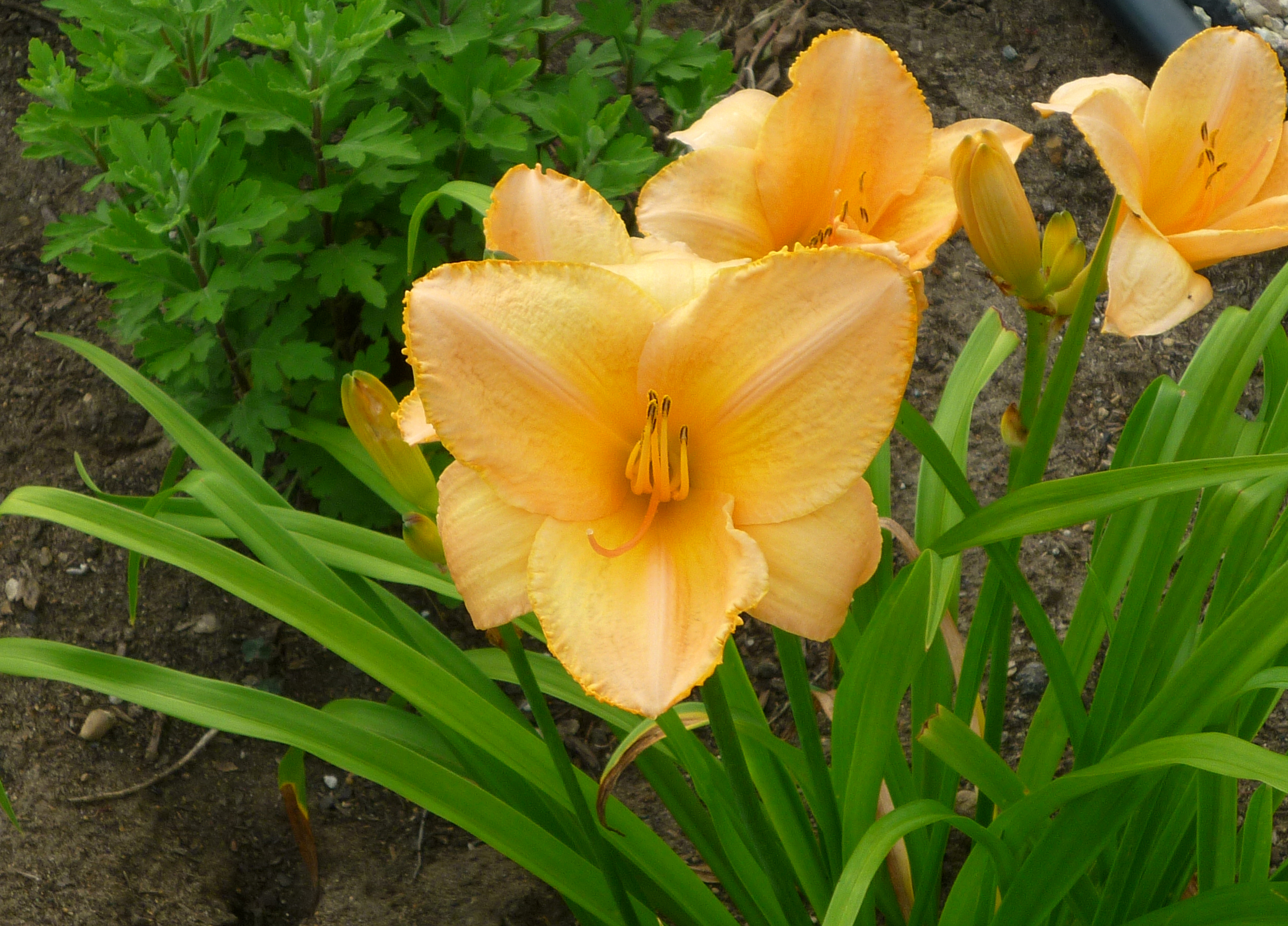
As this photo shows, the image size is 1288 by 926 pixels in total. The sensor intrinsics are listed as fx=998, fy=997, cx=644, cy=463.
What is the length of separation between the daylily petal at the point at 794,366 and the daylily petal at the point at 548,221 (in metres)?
0.15

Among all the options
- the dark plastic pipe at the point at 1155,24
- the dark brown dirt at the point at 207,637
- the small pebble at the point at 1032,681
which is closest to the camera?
the dark brown dirt at the point at 207,637

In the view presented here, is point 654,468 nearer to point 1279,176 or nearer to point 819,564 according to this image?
point 819,564

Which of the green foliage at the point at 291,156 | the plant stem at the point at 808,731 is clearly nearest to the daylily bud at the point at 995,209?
the plant stem at the point at 808,731

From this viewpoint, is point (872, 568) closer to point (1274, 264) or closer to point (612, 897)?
point (612, 897)

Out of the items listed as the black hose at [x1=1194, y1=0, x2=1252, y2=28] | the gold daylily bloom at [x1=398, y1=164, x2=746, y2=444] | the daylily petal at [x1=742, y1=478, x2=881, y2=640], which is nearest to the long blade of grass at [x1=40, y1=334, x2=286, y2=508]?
the gold daylily bloom at [x1=398, y1=164, x2=746, y2=444]

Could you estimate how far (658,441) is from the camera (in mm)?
775

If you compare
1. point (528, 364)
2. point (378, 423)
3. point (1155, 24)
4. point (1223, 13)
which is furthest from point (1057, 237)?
point (1223, 13)

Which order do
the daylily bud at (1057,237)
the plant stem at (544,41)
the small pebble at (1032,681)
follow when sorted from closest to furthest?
1. the daylily bud at (1057,237)
2. the small pebble at (1032,681)
3. the plant stem at (544,41)

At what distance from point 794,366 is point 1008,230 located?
0.29m

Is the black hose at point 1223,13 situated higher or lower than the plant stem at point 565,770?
higher

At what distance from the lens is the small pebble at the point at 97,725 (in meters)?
1.93

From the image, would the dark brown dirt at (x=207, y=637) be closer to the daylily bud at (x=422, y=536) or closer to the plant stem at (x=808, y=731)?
the plant stem at (x=808, y=731)

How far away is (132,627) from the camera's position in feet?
6.68

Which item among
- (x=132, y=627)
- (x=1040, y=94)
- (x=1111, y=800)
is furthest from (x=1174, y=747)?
(x=1040, y=94)
